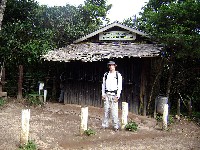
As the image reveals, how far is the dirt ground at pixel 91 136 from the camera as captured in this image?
23.3 ft

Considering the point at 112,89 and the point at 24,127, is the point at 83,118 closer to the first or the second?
the point at 112,89

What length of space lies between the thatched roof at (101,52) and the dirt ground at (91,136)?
2.73m

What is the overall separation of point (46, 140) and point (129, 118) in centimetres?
474

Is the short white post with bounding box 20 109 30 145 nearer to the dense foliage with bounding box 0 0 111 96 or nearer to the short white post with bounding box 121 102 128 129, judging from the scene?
the short white post with bounding box 121 102 128 129

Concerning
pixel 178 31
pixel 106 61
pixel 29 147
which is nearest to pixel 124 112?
pixel 29 147

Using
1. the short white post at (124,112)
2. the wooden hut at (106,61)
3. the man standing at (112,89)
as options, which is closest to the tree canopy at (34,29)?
the wooden hut at (106,61)

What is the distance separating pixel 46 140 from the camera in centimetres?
734

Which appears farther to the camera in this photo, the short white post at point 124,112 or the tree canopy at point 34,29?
the tree canopy at point 34,29

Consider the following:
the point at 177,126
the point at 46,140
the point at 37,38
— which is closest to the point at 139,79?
the point at 177,126

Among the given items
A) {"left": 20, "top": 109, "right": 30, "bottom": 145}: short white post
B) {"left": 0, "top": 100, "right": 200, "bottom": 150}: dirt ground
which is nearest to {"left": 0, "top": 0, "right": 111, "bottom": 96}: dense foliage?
{"left": 0, "top": 100, "right": 200, "bottom": 150}: dirt ground

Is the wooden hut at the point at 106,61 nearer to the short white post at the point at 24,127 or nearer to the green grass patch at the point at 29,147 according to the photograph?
the short white post at the point at 24,127

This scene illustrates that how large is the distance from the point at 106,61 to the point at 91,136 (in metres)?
5.70

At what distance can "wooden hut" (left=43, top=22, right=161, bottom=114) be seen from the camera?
40.1 ft

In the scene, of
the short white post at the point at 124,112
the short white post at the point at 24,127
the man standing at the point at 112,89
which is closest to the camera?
the short white post at the point at 24,127
